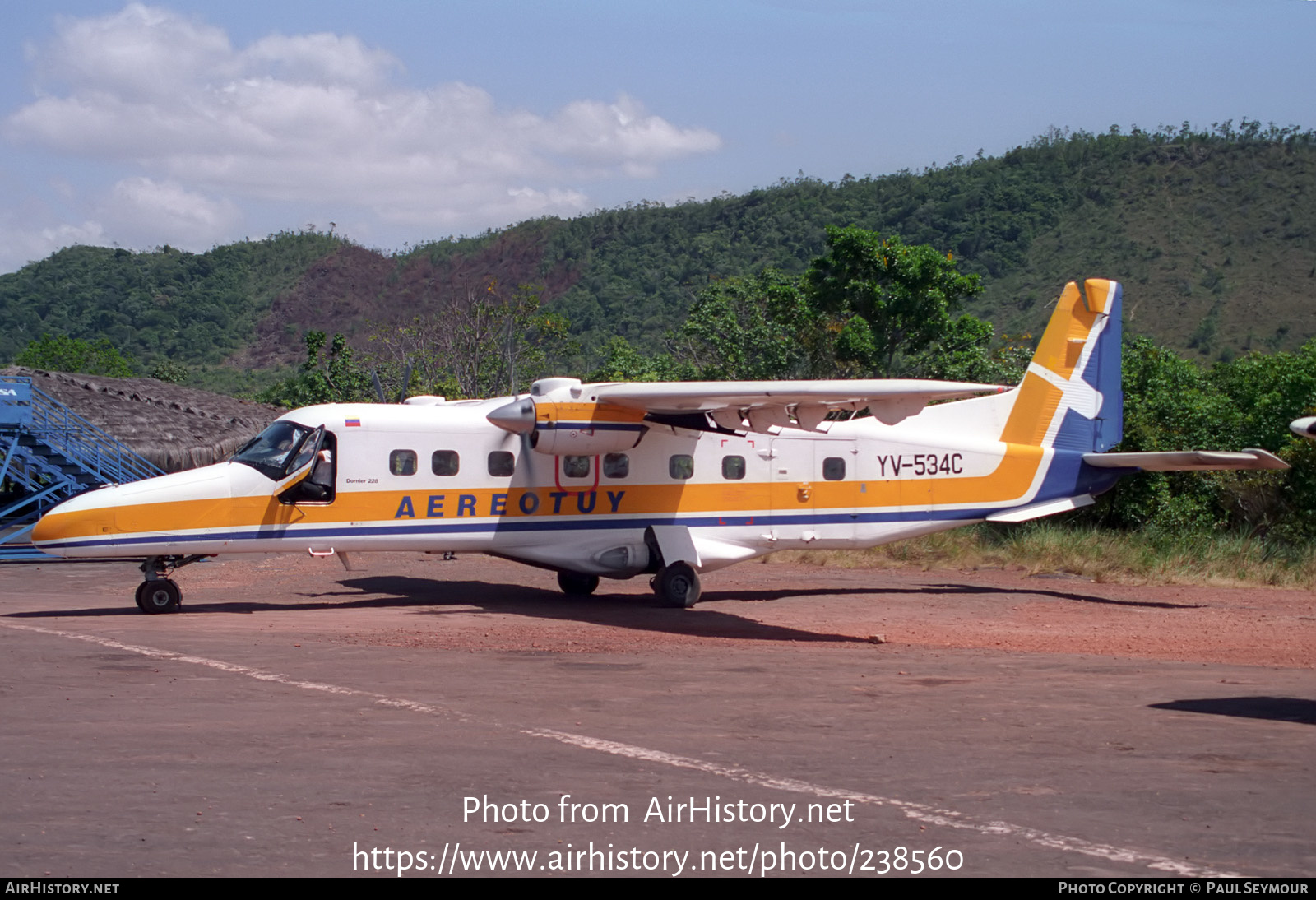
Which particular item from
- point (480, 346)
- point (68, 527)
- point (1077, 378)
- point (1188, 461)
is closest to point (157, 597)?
point (68, 527)

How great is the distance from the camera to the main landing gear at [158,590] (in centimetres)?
1451

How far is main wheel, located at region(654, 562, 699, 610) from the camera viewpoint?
51.8 feet

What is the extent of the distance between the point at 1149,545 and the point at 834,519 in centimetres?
859

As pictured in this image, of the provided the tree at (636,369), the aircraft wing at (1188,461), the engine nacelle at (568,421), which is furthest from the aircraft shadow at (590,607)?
the tree at (636,369)

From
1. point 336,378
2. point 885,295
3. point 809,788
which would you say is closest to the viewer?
point 809,788

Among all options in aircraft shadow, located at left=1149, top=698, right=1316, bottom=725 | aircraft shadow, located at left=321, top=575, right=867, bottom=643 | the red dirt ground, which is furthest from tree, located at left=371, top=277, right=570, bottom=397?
aircraft shadow, located at left=1149, top=698, right=1316, bottom=725

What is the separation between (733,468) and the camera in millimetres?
16656

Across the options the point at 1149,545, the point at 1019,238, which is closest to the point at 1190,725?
the point at 1149,545

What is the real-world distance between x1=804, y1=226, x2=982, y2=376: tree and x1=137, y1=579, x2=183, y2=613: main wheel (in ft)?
60.0

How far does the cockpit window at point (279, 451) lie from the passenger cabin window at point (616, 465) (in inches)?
151

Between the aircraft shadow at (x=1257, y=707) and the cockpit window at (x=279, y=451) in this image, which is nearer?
the aircraft shadow at (x=1257, y=707)

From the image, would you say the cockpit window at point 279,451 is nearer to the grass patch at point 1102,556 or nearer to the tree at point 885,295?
the grass patch at point 1102,556

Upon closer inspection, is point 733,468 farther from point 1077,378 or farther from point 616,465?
point 1077,378

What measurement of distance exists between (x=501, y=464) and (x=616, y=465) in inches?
61.7
